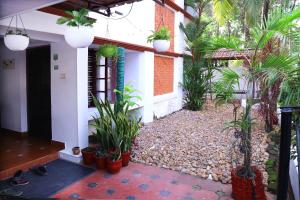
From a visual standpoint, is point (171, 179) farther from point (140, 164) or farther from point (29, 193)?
point (29, 193)

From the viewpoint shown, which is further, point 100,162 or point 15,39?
point 100,162

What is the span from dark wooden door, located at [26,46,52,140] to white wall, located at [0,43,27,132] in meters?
0.13

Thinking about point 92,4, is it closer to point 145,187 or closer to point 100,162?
point 100,162

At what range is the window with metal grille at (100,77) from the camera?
657 centimetres

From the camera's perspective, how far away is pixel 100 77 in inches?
266

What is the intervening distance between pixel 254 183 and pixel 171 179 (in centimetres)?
149

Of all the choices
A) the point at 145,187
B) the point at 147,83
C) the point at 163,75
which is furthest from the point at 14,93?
the point at 163,75

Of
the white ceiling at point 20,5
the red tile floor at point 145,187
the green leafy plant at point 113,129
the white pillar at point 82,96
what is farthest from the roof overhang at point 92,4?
the red tile floor at point 145,187

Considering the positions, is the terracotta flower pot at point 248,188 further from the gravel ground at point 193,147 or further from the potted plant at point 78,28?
the potted plant at point 78,28

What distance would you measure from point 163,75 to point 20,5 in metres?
6.99

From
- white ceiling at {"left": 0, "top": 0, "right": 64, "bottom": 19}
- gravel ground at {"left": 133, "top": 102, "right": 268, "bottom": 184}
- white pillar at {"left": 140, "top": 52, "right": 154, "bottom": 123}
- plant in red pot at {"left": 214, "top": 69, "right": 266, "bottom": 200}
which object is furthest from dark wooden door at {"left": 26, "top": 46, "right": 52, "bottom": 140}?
plant in red pot at {"left": 214, "top": 69, "right": 266, "bottom": 200}

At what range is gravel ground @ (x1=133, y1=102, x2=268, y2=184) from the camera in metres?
5.02

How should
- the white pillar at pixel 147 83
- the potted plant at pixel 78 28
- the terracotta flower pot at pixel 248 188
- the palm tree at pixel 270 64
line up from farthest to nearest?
the white pillar at pixel 147 83 < the terracotta flower pot at pixel 248 188 < the potted plant at pixel 78 28 < the palm tree at pixel 270 64

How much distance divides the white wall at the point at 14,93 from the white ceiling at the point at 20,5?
10.6 ft
